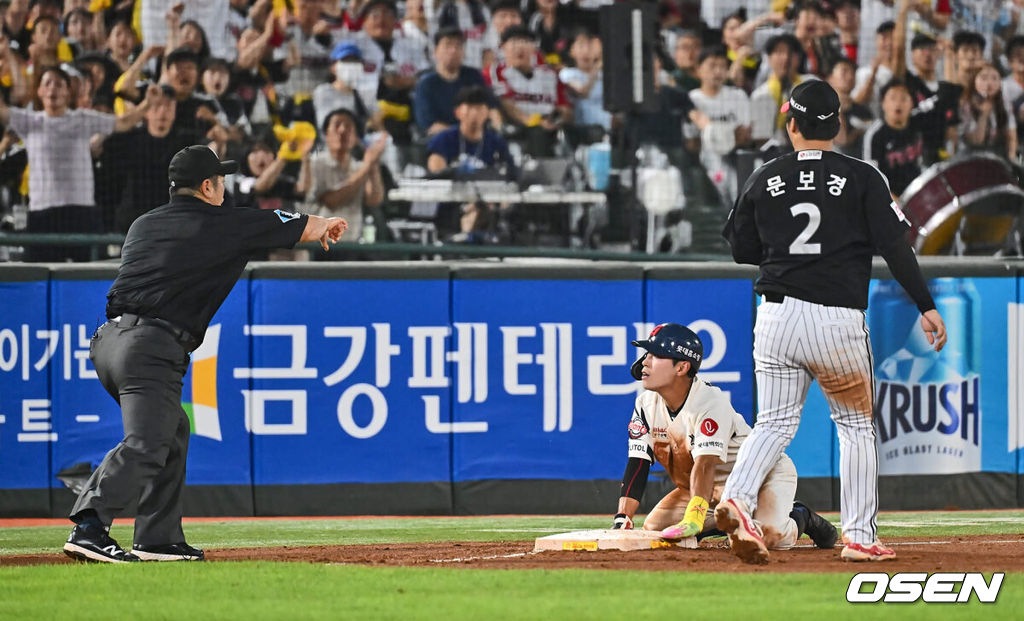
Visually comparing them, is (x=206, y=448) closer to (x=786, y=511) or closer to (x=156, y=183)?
(x=156, y=183)

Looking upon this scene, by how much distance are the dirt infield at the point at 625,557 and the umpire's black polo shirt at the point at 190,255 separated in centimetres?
114

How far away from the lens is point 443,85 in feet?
42.9

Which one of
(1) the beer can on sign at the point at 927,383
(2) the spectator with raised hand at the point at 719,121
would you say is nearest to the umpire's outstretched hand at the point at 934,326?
(1) the beer can on sign at the point at 927,383

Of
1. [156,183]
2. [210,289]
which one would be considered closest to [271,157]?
[156,183]

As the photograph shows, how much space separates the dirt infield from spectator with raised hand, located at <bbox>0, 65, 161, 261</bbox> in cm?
505

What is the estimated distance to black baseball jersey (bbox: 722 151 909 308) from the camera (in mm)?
5766

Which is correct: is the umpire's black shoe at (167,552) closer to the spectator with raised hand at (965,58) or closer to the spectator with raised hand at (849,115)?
the spectator with raised hand at (849,115)

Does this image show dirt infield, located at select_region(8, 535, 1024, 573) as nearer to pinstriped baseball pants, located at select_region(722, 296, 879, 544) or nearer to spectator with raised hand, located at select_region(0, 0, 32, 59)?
pinstriped baseball pants, located at select_region(722, 296, 879, 544)

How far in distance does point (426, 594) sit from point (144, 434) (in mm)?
1610

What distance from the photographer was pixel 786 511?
659cm

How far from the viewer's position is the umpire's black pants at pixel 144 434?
6.08 m

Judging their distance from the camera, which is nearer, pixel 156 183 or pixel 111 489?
pixel 111 489

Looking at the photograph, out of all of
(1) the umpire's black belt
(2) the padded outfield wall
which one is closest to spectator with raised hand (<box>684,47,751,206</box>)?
(2) the padded outfield wall

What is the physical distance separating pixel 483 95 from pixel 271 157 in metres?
1.94
